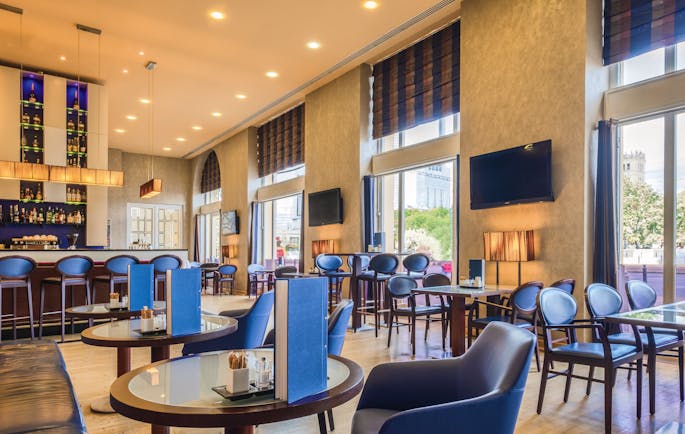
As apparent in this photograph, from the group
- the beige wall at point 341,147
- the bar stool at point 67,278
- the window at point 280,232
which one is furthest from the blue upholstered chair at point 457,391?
the window at point 280,232

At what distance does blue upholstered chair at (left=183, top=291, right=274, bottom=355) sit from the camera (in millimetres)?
3283

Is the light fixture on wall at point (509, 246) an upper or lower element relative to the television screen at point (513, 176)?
lower

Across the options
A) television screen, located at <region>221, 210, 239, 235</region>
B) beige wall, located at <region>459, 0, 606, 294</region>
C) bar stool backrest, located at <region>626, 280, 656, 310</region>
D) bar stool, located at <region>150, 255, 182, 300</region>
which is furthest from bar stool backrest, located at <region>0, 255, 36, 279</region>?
television screen, located at <region>221, 210, 239, 235</region>

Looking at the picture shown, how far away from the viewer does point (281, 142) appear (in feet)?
38.2

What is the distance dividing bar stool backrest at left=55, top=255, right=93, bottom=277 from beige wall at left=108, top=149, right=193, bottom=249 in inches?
387

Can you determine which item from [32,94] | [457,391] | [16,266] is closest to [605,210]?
[457,391]

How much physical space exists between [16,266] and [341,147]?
18.0 ft

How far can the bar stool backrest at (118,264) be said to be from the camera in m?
6.02

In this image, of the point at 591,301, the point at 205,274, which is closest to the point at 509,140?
the point at 591,301

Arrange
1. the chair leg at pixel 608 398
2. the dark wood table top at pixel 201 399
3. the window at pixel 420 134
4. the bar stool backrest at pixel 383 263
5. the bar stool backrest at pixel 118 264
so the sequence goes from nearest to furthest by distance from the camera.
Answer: the dark wood table top at pixel 201 399, the chair leg at pixel 608 398, the bar stool backrest at pixel 118 264, the bar stool backrest at pixel 383 263, the window at pixel 420 134

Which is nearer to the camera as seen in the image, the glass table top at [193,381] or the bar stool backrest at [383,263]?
the glass table top at [193,381]

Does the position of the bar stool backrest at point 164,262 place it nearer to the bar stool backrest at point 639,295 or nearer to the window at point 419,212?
the window at point 419,212

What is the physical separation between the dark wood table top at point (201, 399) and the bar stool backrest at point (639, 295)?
309cm

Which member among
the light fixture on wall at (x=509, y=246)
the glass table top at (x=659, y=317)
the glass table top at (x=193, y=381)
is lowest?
the glass table top at (x=193, y=381)
